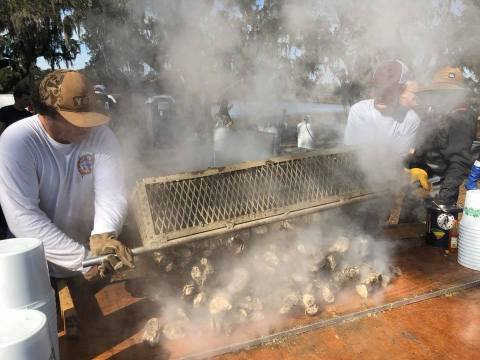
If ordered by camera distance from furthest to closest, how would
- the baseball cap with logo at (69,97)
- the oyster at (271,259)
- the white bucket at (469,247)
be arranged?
the white bucket at (469,247), the oyster at (271,259), the baseball cap with logo at (69,97)

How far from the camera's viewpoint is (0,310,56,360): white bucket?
1029 mm

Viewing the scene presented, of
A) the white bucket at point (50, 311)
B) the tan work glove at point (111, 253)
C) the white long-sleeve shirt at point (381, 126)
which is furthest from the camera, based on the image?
the white long-sleeve shirt at point (381, 126)

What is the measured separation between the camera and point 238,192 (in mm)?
2539

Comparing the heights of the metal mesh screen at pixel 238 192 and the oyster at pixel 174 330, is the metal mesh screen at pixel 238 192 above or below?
above

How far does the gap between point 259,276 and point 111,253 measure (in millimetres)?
1205

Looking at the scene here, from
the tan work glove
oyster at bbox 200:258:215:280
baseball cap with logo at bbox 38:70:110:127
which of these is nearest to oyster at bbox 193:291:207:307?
oyster at bbox 200:258:215:280

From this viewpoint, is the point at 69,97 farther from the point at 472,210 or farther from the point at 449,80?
the point at 449,80

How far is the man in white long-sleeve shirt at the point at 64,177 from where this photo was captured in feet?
7.02

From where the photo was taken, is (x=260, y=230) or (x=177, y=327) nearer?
(x=177, y=327)

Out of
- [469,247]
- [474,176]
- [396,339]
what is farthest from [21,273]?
[474,176]

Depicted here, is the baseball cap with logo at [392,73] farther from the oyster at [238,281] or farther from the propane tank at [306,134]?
the propane tank at [306,134]

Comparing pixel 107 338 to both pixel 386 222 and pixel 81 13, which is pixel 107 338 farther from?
pixel 386 222

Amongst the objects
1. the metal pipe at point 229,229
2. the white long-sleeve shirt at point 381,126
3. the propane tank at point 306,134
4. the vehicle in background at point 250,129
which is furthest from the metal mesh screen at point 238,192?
the propane tank at point 306,134

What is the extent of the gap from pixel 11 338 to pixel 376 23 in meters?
3.46
